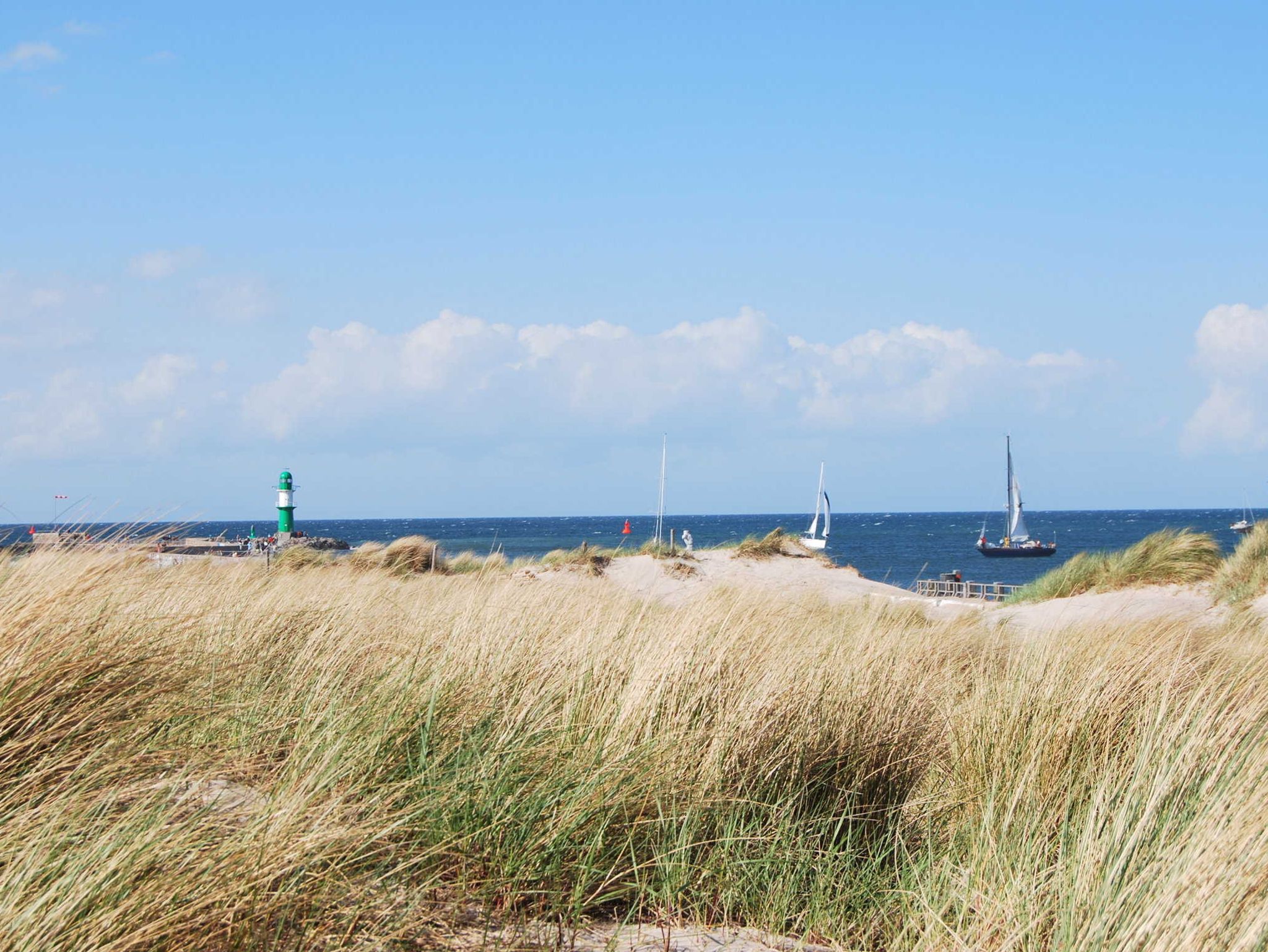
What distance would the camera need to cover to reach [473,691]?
14.3ft

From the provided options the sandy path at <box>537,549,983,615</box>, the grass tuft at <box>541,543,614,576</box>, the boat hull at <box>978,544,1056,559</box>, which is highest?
the grass tuft at <box>541,543,614,576</box>

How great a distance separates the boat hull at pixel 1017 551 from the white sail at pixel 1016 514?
0.64 metres

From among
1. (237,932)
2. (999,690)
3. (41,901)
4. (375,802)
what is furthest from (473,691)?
(999,690)

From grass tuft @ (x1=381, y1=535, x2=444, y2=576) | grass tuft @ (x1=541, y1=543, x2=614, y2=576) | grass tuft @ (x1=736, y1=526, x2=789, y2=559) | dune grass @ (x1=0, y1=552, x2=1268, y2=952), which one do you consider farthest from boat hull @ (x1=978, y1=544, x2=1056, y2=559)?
dune grass @ (x1=0, y1=552, x2=1268, y2=952)

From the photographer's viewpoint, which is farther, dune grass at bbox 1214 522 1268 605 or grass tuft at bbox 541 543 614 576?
grass tuft at bbox 541 543 614 576

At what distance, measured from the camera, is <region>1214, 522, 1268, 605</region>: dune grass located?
13.0 metres

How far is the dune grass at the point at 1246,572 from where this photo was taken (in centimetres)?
1299

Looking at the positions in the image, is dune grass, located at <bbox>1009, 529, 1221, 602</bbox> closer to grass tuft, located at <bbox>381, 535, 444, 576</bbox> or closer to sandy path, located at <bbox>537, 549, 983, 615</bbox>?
sandy path, located at <bbox>537, 549, 983, 615</bbox>

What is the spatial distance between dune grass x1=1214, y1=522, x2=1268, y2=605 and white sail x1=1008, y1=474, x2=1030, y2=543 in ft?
148

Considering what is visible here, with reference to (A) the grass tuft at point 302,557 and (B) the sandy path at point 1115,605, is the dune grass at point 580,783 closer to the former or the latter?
(B) the sandy path at point 1115,605

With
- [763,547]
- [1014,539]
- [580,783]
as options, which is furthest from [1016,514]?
[580,783]

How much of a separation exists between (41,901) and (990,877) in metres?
2.76

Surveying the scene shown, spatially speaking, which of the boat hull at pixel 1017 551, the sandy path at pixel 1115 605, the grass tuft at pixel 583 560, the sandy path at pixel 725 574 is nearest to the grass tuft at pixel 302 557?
the sandy path at pixel 725 574

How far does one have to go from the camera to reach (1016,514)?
5912 cm
